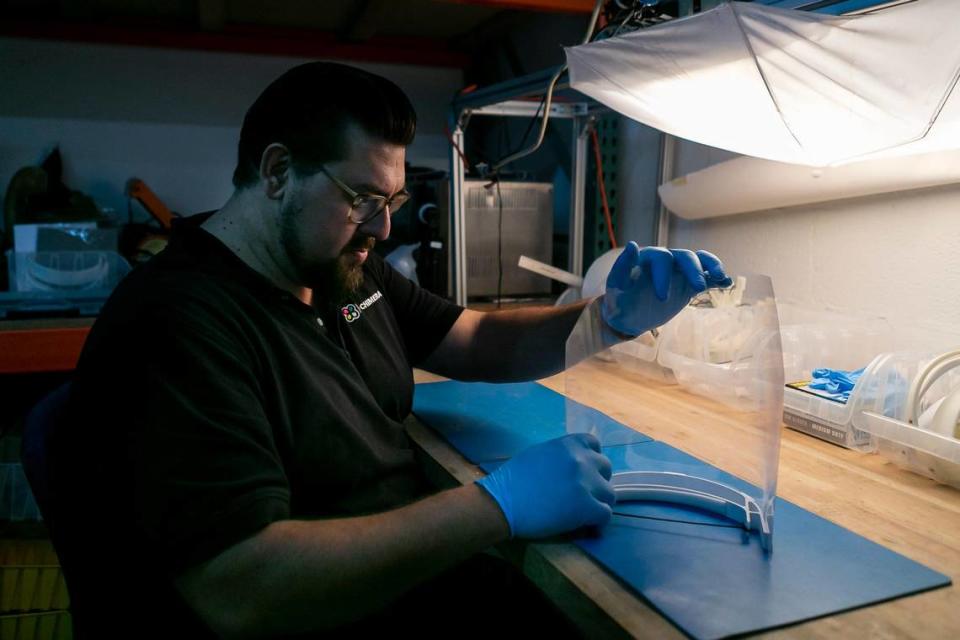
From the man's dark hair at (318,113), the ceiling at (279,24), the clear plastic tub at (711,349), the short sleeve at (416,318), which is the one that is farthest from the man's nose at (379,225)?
the ceiling at (279,24)

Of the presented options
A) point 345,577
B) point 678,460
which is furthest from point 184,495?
point 678,460

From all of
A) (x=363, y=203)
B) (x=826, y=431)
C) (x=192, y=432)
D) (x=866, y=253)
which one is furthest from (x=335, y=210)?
(x=866, y=253)

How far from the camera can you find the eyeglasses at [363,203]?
930 mm

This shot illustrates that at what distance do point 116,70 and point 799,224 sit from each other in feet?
8.31

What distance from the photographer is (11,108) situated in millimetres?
2553

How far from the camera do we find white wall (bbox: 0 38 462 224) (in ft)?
8.41

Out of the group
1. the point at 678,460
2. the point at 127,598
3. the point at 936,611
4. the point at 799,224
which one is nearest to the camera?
the point at 936,611

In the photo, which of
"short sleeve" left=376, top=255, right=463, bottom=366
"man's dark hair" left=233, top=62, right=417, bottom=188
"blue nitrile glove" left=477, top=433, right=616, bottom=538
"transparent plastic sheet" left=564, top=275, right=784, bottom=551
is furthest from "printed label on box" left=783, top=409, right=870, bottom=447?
"man's dark hair" left=233, top=62, right=417, bottom=188

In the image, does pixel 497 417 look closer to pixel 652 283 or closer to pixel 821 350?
Result: pixel 652 283

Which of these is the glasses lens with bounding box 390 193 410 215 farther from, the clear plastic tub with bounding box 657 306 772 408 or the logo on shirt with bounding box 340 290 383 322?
the clear plastic tub with bounding box 657 306 772 408

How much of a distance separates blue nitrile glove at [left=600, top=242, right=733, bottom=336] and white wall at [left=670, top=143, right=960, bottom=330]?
0.40m

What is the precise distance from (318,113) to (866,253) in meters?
0.97

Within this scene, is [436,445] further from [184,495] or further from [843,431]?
[843,431]

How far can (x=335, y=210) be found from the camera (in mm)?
943
